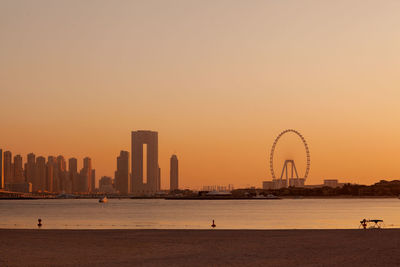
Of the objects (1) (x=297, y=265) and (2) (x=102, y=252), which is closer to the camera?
(1) (x=297, y=265)

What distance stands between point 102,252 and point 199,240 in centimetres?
826

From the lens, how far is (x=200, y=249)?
31.7m

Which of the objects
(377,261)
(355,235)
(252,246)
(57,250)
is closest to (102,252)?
(57,250)

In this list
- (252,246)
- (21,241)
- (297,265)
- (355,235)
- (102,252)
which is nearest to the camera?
(297,265)

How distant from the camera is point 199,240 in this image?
37062 millimetres

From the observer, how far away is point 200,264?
25.6m

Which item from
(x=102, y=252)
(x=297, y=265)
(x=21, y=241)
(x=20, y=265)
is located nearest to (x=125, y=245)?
(x=102, y=252)

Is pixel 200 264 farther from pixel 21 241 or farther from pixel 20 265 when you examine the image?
pixel 21 241

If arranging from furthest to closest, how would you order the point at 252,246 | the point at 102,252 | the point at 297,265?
1. the point at 252,246
2. the point at 102,252
3. the point at 297,265

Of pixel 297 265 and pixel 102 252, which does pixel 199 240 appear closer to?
pixel 102 252

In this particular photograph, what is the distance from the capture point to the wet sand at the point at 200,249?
26375 mm

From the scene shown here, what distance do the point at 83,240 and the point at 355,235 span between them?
739 inches

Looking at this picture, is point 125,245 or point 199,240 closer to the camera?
point 125,245

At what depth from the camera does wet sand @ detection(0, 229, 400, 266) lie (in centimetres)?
2638
